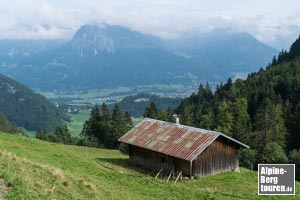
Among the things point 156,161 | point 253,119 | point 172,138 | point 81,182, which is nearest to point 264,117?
point 253,119

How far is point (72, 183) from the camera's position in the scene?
2234 cm

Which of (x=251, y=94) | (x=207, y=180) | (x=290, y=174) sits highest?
(x=251, y=94)

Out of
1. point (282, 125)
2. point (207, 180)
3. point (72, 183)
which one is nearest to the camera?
point (72, 183)

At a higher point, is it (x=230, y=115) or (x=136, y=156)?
(x=230, y=115)

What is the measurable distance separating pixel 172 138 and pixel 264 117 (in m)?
43.1

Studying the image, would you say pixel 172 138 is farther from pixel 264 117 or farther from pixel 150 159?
pixel 264 117

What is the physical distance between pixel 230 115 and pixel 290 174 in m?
67.3

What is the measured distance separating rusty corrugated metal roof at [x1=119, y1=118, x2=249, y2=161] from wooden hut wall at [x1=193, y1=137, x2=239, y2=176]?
1032 mm

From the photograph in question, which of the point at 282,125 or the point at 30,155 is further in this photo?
the point at 282,125

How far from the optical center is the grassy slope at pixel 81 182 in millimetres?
19000

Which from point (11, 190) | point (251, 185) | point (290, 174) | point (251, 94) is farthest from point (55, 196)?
point (251, 94)

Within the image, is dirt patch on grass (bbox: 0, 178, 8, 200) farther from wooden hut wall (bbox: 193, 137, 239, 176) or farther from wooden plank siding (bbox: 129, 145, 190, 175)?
wooden hut wall (bbox: 193, 137, 239, 176)

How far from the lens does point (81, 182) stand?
914 inches

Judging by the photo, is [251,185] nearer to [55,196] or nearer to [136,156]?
[136,156]
